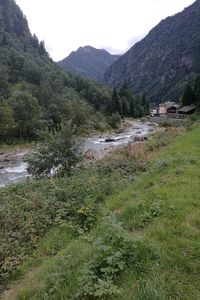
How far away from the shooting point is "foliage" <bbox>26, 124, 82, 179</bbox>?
2223cm

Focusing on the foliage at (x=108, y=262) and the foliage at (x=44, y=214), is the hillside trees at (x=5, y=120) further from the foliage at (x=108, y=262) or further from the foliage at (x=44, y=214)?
the foliage at (x=108, y=262)

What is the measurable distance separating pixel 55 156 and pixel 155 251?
16807 mm

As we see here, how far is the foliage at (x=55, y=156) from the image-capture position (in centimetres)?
2223

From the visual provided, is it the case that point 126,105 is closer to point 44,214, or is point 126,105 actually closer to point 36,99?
point 36,99

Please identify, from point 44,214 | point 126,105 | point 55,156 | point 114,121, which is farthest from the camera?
point 126,105

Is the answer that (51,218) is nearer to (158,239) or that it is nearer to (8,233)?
(8,233)

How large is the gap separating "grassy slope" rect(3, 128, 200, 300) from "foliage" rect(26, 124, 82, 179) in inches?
459

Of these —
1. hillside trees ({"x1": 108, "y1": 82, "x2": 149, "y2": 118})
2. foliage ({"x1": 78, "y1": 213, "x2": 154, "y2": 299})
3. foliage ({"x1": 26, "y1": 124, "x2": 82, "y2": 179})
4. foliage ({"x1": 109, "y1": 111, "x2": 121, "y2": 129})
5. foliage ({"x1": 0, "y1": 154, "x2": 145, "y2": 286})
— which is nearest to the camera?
foliage ({"x1": 78, "y1": 213, "x2": 154, "y2": 299})

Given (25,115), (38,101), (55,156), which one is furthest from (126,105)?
(55,156)

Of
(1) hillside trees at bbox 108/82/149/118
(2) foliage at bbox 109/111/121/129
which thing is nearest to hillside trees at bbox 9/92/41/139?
(2) foliage at bbox 109/111/121/129

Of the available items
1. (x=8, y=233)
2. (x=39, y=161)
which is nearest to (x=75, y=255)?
(x=8, y=233)

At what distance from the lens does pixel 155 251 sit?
600 cm

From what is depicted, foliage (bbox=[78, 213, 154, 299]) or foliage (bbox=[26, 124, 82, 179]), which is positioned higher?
foliage (bbox=[78, 213, 154, 299])

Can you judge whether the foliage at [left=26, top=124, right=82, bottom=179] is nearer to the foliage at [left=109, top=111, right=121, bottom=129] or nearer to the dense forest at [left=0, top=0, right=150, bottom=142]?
the dense forest at [left=0, top=0, right=150, bottom=142]
